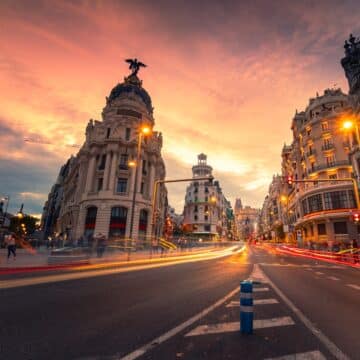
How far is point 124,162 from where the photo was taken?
44.3 metres

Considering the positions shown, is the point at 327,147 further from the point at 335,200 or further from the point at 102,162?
the point at 102,162

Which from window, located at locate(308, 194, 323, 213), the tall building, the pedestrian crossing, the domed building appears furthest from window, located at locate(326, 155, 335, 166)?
the tall building

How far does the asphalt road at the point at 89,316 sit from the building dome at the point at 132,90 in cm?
5096

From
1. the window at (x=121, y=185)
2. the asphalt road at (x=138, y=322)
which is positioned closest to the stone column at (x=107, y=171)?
the window at (x=121, y=185)

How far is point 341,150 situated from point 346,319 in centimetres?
4601

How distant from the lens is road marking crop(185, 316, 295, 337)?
11.9 feet

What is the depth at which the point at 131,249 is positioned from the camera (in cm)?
2059

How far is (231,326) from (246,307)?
2.37 feet

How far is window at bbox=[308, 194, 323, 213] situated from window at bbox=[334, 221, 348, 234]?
3.47m

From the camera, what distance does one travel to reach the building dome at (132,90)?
5181 cm

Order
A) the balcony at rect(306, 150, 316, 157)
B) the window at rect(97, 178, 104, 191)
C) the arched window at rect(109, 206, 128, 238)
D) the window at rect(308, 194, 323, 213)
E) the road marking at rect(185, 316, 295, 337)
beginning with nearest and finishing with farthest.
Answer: the road marking at rect(185, 316, 295, 337) < the arched window at rect(109, 206, 128, 238) < the window at rect(308, 194, 323, 213) < the window at rect(97, 178, 104, 191) < the balcony at rect(306, 150, 316, 157)

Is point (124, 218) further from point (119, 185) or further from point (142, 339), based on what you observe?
point (142, 339)

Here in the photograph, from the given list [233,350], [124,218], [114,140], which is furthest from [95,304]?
[114,140]

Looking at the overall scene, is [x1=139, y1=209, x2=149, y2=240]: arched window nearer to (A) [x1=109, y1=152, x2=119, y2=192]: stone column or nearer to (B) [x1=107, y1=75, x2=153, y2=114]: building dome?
(A) [x1=109, y1=152, x2=119, y2=192]: stone column
